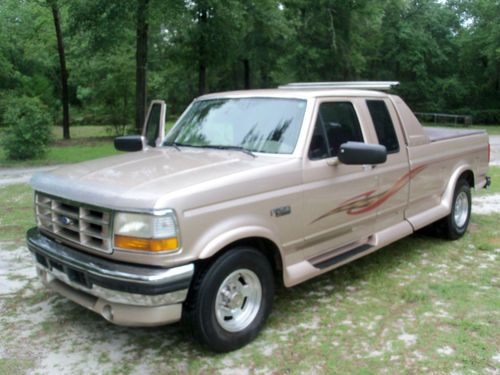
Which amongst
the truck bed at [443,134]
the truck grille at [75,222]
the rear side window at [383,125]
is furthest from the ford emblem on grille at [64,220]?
the truck bed at [443,134]

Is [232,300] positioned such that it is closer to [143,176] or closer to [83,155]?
[143,176]

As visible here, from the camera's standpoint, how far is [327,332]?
4078 millimetres

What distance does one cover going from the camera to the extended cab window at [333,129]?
176 inches

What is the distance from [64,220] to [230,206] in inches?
49.6

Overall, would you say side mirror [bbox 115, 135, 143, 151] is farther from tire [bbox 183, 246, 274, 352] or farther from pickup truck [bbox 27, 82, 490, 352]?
tire [bbox 183, 246, 274, 352]

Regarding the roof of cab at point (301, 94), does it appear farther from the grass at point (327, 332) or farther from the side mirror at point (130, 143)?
the grass at point (327, 332)

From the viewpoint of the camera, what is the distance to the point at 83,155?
16969mm

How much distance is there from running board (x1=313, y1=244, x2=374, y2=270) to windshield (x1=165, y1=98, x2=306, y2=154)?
1.02 meters

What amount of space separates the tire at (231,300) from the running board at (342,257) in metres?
0.59

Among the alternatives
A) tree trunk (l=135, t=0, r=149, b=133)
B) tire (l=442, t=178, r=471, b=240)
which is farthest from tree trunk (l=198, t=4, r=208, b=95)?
tire (l=442, t=178, r=471, b=240)

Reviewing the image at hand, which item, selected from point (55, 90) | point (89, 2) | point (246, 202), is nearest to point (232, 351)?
point (246, 202)

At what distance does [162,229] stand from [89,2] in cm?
1556

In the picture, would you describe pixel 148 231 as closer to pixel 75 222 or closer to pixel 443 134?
pixel 75 222

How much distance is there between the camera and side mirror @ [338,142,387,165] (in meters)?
4.12
